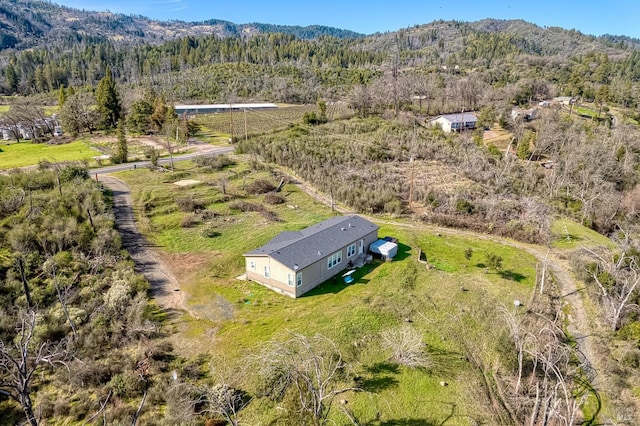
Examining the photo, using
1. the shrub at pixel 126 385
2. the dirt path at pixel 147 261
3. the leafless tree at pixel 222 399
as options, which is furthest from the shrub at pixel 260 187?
the leafless tree at pixel 222 399

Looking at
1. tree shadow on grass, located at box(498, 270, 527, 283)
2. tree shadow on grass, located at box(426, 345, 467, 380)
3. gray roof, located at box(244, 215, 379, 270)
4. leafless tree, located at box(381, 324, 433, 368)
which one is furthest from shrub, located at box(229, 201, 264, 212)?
tree shadow on grass, located at box(426, 345, 467, 380)

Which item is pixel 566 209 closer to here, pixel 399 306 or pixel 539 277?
pixel 539 277

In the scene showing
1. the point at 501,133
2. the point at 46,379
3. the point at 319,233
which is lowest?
the point at 46,379

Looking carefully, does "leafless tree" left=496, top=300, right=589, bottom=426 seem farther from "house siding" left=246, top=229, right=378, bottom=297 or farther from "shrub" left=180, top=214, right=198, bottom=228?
"shrub" left=180, top=214, right=198, bottom=228

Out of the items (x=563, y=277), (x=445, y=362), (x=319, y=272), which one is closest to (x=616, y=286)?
(x=563, y=277)

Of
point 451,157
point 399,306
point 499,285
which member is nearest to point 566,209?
point 451,157

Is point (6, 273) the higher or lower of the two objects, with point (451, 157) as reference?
lower

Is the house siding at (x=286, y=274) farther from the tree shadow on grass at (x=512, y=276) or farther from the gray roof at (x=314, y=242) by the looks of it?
the tree shadow on grass at (x=512, y=276)

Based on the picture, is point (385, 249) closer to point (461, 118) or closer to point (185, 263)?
point (185, 263)
